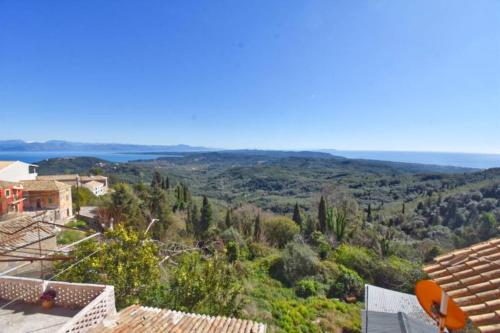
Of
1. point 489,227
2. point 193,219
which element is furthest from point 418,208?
point 193,219

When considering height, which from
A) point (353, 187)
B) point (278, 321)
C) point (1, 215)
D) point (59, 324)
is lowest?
point (353, 187)

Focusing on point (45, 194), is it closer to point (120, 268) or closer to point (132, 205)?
point (132, 205)

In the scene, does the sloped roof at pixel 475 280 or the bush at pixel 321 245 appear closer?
the sloped roof at pixel 475 280

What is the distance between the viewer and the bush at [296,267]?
647 inches

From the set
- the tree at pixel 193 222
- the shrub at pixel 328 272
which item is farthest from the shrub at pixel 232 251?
the tree at pixel 193 222

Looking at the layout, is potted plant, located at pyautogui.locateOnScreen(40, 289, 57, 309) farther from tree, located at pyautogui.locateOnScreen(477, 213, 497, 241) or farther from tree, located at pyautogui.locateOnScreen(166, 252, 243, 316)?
tree, located at pyautogui.locateOnScreen(477, 213, 497, 241)

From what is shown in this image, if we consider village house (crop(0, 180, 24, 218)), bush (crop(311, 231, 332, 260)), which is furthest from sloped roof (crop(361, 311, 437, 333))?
village house (crop(0, 180, 24, 218))

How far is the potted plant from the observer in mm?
4930

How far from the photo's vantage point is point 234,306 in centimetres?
838

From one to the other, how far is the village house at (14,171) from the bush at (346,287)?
26.9 metres

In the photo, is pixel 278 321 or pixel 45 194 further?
pixel 45 194

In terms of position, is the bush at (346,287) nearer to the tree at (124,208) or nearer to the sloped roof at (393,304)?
the sloped roof at (393,304)

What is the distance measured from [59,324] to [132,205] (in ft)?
54.6

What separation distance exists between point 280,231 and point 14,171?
25.0 meters
